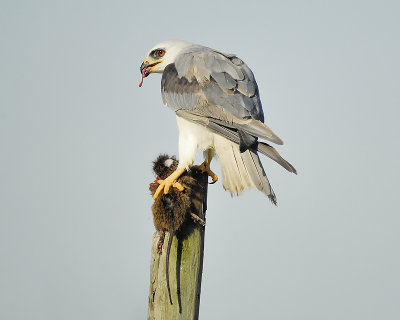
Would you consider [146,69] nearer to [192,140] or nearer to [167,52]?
[167,52]

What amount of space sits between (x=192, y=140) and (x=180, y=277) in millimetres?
1775

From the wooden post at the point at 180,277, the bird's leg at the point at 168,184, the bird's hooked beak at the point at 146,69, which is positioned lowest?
the wooden post at the point at 180,277

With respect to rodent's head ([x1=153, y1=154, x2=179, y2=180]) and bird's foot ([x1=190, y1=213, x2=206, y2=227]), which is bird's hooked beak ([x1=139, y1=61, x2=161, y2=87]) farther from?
bird's foot ([x1=190, y1=213, x2=206, y2=227])

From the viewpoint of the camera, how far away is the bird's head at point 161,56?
7152 millimetres

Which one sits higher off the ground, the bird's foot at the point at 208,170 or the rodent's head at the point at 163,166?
the bird's foot at the point at 208,170

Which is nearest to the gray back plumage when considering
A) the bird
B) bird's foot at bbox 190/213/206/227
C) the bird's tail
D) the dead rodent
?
the bird

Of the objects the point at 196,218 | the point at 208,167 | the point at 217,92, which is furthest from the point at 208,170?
the point at 196,218

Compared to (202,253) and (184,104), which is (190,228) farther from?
(184,104)

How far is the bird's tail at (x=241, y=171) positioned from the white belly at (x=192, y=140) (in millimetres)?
296

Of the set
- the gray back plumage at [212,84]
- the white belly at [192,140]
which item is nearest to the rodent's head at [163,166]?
the white belly at [192,140]

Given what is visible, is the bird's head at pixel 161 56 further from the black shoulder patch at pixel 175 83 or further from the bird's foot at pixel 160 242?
the bird's foot at pixel 160 242

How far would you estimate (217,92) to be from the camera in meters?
6.06

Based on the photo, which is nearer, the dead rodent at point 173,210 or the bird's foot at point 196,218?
the dead rodent at point 173,210

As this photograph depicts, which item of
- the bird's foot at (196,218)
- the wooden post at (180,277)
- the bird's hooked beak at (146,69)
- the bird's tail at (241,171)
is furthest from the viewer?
the bird's hooked beak at (146,69)
